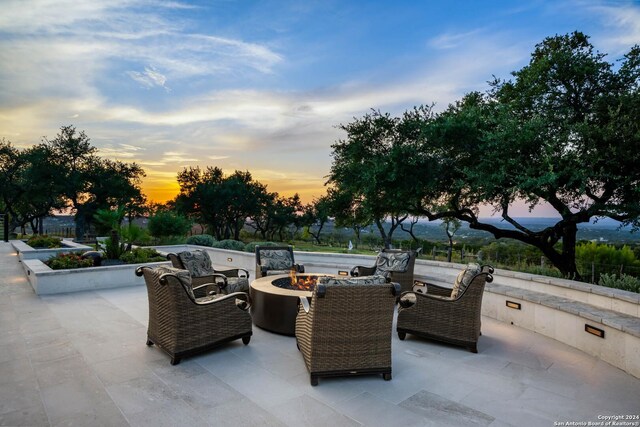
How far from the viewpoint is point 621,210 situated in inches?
272

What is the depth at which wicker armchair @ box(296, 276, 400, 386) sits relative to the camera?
9.73 ft

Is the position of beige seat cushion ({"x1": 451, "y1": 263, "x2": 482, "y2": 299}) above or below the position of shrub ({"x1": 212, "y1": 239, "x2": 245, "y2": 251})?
above

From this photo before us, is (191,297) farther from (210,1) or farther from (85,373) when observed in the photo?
(210,1)

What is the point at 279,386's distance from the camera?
2.93 m

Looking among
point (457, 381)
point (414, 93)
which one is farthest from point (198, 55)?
point (457, 381)

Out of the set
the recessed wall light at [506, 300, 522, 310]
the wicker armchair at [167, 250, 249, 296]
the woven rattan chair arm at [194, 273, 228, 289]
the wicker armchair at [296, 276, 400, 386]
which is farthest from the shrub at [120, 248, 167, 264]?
the recessed wall light at [506, 300, 522, 310]

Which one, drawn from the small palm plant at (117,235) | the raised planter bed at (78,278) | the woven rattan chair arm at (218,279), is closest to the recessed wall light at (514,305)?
the woven rattan chair arm at (218,279)

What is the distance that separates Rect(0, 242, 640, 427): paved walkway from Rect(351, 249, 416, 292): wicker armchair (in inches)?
63.2

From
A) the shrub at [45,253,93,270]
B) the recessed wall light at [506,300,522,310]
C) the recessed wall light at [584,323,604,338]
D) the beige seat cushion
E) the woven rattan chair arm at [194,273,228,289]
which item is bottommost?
the shrub at [45,253,93,270]

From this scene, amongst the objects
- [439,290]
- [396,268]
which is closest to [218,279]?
[396,268]

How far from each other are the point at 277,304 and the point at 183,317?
1.22m

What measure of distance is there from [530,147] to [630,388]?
558cm

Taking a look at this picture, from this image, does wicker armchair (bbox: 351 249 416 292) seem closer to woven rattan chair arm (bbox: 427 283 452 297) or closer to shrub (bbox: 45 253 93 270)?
woven rattan chair arm (bbox: 427 283 452 297)

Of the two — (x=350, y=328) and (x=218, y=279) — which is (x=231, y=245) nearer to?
(x=218, y=279)
